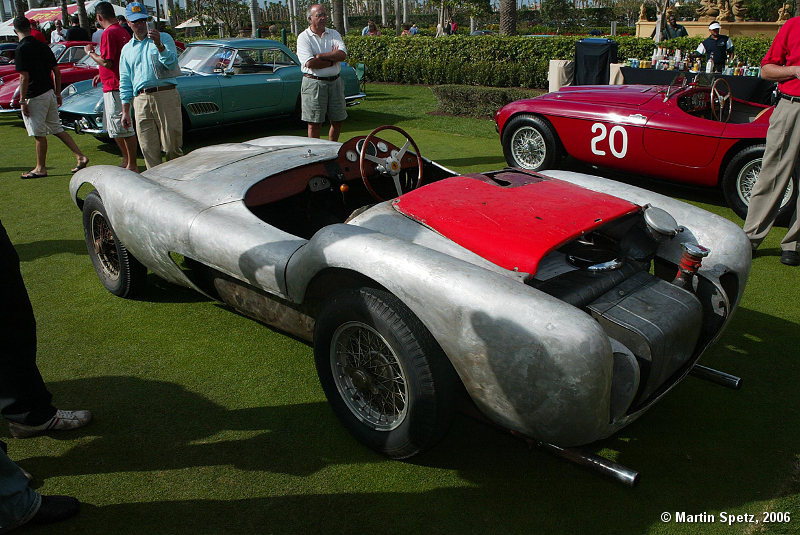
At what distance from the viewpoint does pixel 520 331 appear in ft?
6.73

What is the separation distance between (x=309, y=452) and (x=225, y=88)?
7611 mm

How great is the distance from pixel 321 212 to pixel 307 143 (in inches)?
33.7

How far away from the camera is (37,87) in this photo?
7023 millimetres

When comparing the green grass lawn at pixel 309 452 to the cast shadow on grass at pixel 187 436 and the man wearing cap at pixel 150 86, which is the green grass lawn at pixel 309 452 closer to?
the cast shadow on grass at pixel 187 436

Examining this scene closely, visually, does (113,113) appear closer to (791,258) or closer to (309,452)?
(309,452)

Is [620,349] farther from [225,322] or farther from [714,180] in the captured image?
[714,180]

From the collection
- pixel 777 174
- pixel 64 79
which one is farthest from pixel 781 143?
pixel 64 79

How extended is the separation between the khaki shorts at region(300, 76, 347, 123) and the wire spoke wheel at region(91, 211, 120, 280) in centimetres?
317

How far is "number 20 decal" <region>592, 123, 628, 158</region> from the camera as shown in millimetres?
6051

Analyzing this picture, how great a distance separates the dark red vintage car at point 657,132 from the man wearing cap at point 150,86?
142 inches

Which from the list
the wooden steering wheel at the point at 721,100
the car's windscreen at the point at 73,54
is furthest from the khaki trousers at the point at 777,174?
the car's windscreen at the point at 73,54

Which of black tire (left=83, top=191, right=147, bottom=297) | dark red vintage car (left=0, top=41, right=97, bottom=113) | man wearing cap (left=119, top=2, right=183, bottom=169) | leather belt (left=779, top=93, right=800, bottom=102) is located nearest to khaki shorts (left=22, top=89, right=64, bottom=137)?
man wearing cap (left=119, top=2, right=183, bottom=169)

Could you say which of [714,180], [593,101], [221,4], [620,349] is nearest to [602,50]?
[593,101]

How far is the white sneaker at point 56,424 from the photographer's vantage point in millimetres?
2768
